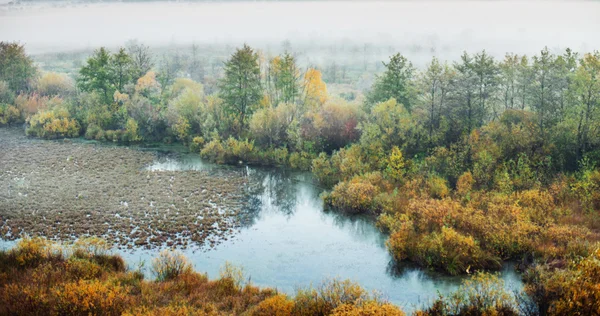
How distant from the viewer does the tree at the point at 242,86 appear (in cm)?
5141

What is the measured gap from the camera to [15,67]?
69562mm

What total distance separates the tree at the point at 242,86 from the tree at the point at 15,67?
124 ft

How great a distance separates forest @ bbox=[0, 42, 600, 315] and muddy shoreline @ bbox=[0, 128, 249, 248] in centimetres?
468

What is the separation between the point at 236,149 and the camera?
47062 millimetres

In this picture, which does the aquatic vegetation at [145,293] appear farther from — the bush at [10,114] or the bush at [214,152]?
the bush at [10,114]

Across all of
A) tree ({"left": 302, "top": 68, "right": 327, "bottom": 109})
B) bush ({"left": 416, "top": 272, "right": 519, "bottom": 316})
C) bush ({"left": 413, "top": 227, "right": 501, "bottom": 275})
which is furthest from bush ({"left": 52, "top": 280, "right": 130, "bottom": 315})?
tree ({"left": 302, "top": 68, "right": 327, "bottom": 109})

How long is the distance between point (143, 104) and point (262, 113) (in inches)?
706

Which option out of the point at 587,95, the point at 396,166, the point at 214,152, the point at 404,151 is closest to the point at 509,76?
the point at 587,95

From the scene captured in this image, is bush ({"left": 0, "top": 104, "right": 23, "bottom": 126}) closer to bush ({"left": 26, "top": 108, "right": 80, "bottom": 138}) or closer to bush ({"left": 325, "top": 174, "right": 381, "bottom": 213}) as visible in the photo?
bush ({"left": 26, "top": 108, "right": 80, "bottom": 138})

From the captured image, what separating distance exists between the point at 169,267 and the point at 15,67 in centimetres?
6221

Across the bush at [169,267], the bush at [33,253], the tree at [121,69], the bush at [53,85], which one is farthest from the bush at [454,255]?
the bush at [53,85]

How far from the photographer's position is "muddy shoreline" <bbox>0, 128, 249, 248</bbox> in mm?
28797

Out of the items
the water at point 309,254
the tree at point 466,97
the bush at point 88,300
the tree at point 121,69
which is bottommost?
the water at point 309,254

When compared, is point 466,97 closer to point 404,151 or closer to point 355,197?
point 404,151
